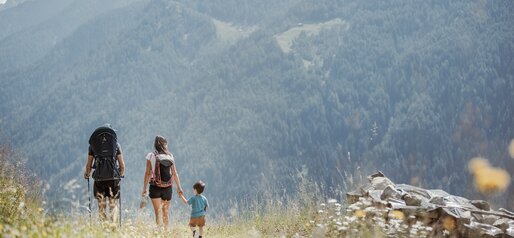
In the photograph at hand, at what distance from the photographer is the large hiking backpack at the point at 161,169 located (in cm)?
969

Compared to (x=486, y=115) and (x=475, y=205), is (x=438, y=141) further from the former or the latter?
(x=475, y=205)

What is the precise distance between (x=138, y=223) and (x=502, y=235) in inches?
181

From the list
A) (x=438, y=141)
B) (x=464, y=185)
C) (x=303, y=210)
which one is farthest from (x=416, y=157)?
(x=303, y=210)

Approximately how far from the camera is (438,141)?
190 meters

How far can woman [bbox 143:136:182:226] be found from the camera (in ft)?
31.8

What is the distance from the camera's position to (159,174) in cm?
974

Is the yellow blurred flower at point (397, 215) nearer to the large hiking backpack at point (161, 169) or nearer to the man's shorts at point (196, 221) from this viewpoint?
the man's shorts at point (196, 221)

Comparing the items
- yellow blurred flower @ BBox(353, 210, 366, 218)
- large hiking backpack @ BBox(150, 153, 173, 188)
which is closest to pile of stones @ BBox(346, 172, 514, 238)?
yellow blurred flower @ BBox(353, 210, 366, 218)

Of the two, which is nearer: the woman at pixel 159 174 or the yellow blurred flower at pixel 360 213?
the yellow blurred flower at pixel 360 213

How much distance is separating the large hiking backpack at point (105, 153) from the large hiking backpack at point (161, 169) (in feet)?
1.91

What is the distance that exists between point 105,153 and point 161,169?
916 millimetres

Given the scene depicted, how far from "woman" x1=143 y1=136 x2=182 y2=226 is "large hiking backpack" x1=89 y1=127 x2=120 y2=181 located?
55 cm

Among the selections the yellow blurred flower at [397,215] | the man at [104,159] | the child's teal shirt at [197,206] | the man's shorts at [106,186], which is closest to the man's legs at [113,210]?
the man at [104,159]

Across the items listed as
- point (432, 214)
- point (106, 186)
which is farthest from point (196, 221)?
point (432, 214)
